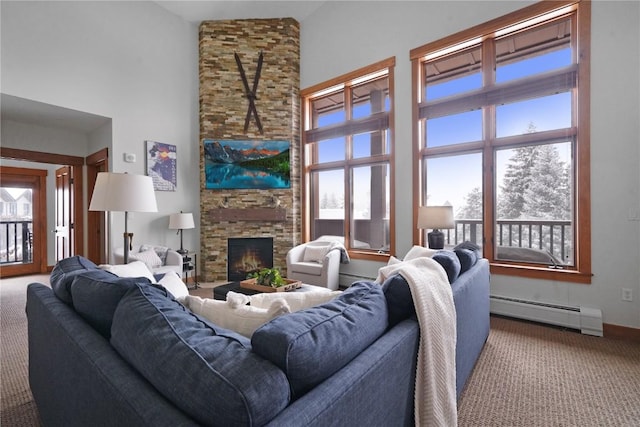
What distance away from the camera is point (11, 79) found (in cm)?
355

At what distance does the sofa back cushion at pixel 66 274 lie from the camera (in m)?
1.42

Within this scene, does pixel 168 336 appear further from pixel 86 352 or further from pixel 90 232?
pixel 90 232

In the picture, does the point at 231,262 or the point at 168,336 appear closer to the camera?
the point at 168,336

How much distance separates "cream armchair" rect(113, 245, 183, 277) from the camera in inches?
156

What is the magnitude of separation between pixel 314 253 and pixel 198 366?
3998 millimetres

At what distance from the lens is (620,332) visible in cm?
287

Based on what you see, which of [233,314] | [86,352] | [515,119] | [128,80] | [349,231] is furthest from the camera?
[349,231]

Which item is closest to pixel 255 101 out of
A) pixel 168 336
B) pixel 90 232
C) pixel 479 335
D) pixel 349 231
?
pixel 349 231

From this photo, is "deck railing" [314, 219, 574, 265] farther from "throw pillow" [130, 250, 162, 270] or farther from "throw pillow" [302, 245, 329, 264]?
"throw pillow" [130, 250, 162, 270]

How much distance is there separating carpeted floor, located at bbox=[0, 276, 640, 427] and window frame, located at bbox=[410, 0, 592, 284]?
26.6 inches

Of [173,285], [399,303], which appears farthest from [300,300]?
[173,285]

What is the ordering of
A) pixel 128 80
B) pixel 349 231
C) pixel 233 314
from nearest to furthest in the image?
pixel 233 314 → pixel 128 80 → pixel 349 231

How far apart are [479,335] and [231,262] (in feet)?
13.1

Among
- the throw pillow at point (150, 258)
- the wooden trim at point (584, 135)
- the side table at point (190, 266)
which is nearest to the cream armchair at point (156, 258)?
the throw pillow at point (150, 258)
